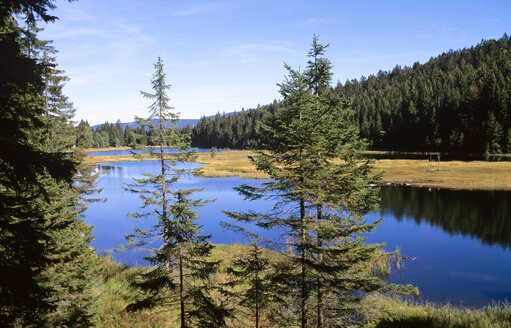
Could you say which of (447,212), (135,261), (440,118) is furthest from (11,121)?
(440,118)

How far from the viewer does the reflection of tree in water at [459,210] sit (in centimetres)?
2870

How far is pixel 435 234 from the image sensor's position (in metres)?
28.4

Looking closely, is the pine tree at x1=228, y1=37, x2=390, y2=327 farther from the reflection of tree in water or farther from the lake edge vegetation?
the reflection of tree in water

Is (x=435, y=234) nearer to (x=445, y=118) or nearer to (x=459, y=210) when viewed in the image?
(x=459, y=210)

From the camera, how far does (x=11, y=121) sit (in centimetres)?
491

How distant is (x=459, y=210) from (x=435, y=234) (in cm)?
963

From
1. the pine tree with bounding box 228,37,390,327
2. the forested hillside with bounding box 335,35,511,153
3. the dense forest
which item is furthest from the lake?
the forested hillside with bounding box 335,35,511,153

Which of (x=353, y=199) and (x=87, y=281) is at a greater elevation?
(x=353, y=199)

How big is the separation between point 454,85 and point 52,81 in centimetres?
13896

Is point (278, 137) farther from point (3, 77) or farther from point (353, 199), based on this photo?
point (3, 77)

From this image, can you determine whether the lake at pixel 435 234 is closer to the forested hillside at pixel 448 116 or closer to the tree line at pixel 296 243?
the tree line at pixel 296 243

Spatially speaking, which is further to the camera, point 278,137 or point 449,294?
point 449,294

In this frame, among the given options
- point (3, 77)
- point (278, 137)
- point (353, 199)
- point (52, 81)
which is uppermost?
point (52, 81)

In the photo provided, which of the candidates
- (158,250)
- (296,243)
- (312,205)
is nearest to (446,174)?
(312,205)
